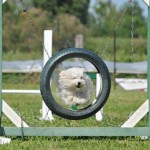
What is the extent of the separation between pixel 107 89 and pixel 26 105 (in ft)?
14.1

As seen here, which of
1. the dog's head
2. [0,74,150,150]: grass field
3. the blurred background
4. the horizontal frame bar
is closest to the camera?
[0,74,150,150]: grass field

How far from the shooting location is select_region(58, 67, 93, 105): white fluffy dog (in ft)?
17.5

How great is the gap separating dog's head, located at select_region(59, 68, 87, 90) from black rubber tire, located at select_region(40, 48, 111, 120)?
0.88ft

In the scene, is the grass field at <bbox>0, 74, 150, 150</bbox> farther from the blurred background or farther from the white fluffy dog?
the blurred background

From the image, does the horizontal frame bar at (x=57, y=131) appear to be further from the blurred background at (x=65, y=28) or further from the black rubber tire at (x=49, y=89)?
the blurred background at (x=65, y=28)

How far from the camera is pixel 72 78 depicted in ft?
17.4

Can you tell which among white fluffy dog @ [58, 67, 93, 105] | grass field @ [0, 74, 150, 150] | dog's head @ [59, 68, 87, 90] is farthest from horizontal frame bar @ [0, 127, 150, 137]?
dog's head @ [59, 68, 87, 90]

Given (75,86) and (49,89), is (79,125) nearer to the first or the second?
(75,86)

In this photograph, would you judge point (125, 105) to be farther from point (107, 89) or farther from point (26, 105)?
point (107, 89)

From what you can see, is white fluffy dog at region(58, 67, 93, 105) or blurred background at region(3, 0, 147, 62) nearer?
white fluffy dog at region(58, 67, 93, 105)

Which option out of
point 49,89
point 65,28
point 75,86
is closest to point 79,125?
point 75,86

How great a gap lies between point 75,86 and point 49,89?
0.35 metres

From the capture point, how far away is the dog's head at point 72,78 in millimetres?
5316

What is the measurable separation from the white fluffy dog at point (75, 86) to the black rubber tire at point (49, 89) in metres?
0.27
